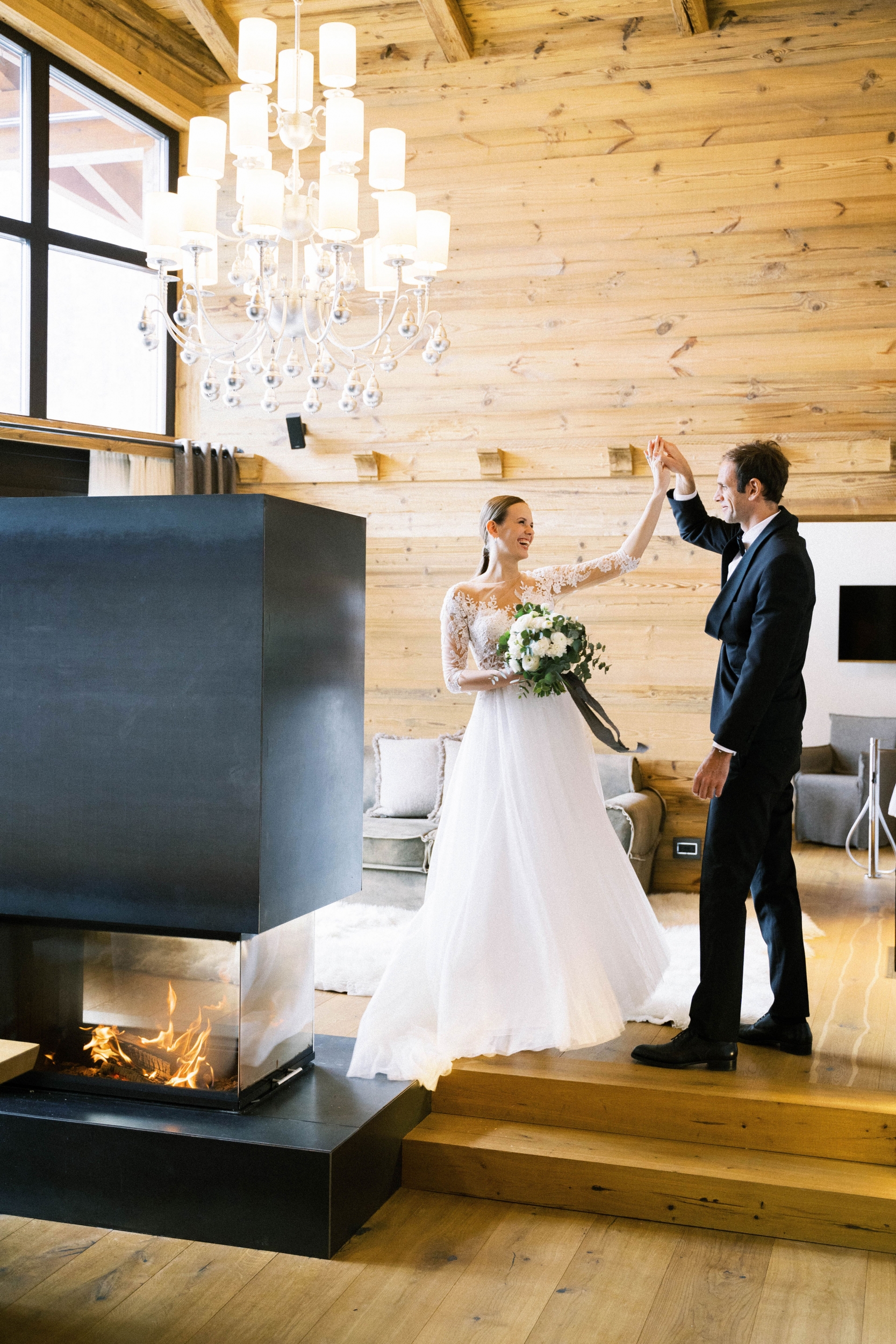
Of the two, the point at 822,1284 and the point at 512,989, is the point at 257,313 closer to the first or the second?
the point at 512,989

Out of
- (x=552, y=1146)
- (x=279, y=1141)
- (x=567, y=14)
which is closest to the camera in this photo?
(x=279, y=1141)

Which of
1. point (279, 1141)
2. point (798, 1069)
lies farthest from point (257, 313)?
point (798, 1069)

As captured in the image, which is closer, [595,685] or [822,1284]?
[822,1284]

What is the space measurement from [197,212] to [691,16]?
3155 mm

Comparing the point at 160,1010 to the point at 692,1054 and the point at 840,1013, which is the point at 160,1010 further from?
the point at 840,1013

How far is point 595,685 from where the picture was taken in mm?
6266

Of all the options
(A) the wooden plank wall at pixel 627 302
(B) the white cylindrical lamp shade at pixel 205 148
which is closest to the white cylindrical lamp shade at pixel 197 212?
(B) the white cylindrical lamp shade at pixel 205 148

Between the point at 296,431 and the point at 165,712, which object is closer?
the point at 165,712

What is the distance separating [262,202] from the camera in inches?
157

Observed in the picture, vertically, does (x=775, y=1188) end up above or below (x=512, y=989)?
below

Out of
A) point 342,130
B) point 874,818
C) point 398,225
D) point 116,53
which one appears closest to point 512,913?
point 398,225

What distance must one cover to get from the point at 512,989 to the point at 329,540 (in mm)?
1472

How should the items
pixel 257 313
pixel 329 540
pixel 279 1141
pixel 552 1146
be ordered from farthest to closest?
pixel 257 313 → pixel 329 540 → pixel 552 1146 → pixel 279 1141

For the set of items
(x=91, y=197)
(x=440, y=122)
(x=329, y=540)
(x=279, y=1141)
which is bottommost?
(x=279, y=1141)
